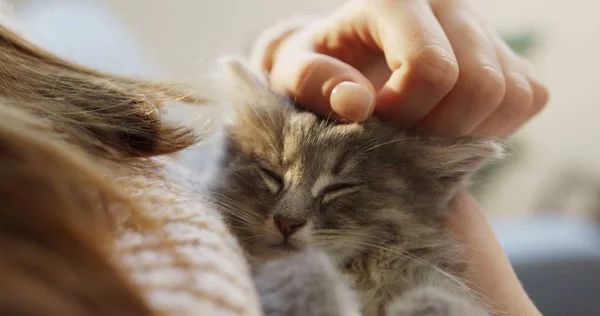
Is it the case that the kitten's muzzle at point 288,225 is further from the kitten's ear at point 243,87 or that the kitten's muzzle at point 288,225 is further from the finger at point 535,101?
the finger at point 535,101

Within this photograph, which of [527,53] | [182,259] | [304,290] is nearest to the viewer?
[182,259]

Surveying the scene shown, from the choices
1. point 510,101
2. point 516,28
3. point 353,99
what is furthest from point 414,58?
point 516,28

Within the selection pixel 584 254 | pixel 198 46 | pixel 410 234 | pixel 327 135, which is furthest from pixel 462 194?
pixel 198 46

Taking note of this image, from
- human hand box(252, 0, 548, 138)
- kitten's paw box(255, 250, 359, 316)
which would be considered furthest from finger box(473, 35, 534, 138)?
kitten's paw box(255, 250, 359, 316)

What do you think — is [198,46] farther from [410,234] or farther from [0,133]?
[0,133]

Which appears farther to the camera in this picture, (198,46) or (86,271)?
(198,46)

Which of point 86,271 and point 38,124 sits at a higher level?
point 38,124

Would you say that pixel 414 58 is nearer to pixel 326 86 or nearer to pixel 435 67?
pixel 435 67
